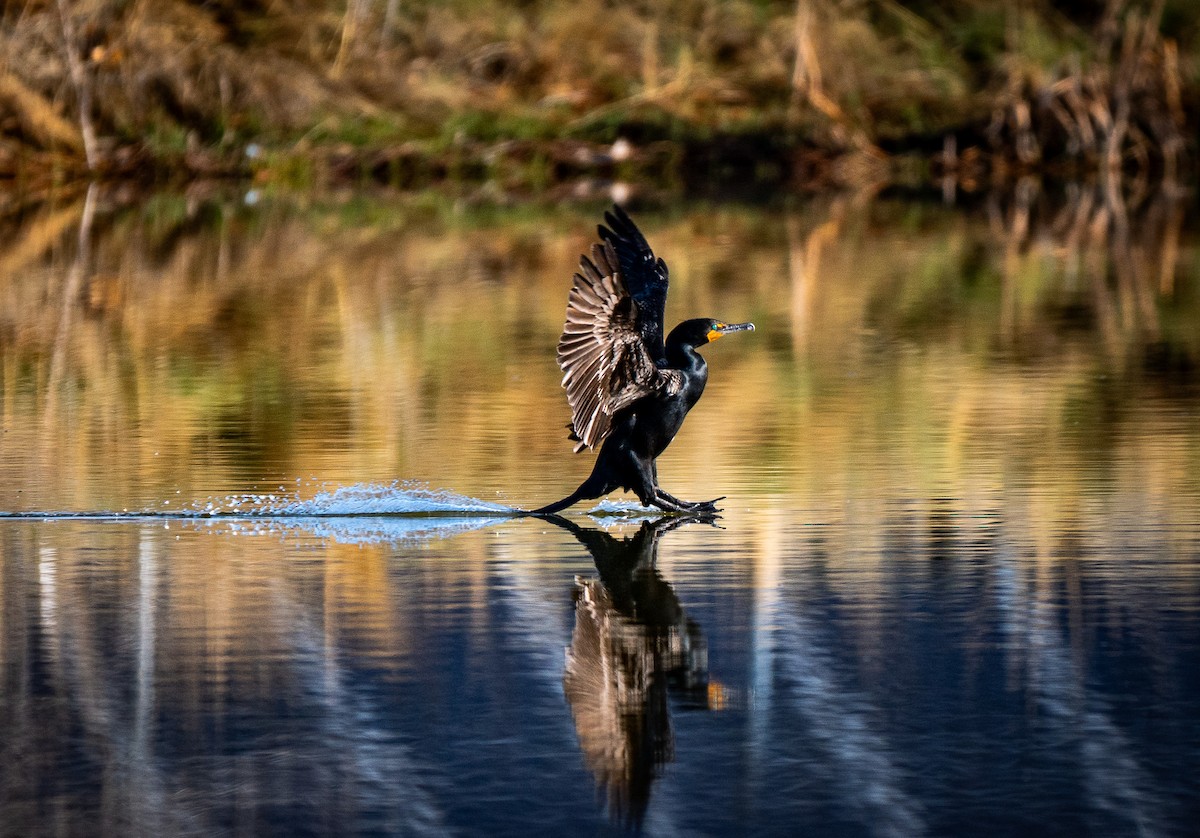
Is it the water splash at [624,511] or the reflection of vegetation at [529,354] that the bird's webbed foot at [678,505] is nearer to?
the water splash at [624,511]

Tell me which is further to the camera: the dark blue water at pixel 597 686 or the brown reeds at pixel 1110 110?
the brown reeds at pixel 1110 110

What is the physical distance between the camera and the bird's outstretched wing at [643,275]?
8141 mm

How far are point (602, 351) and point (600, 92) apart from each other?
28.9 meters

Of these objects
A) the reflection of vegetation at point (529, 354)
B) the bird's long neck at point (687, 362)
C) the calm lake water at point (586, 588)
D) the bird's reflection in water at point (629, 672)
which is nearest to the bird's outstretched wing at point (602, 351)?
the bird's long neck at point (687, 362)

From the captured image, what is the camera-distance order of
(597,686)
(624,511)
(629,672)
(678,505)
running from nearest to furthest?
1. (597,686)
2. (629,672)
3. (678,505)
4. (624,511)

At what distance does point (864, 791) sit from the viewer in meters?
4.88

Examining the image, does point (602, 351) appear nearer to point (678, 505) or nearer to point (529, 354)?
point (678, 505)

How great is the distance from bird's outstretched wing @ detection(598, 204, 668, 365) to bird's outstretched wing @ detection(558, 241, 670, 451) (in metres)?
0.09

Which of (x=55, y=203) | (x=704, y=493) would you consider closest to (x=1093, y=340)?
(x=704, y=493)

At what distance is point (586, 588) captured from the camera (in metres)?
7.05

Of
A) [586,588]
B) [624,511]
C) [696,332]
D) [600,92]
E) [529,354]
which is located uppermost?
[600,92]

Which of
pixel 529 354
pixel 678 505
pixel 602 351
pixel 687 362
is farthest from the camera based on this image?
pixel 529 354

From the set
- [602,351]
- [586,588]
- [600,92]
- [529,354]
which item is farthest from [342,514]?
[600,92]

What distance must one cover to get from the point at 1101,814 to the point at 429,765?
1.52 metres
